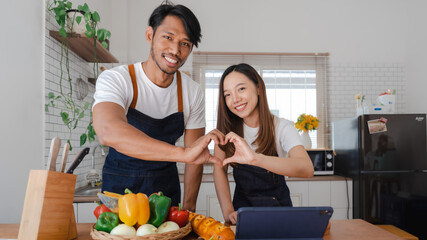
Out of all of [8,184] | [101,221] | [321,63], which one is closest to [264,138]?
[101,221]

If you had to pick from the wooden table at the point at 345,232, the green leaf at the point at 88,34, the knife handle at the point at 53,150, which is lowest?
the wooden table at the point at 345,232

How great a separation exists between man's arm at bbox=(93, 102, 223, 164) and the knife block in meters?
0.27

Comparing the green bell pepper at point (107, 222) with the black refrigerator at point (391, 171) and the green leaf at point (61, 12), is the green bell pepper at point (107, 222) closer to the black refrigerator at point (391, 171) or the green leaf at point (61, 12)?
the green leaf at point (61, 12)

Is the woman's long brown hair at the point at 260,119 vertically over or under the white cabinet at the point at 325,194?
over

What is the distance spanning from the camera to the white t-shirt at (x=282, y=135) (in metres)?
1.65

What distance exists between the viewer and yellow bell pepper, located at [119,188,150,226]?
0.90 meters

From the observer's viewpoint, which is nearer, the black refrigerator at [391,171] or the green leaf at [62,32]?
the green leaf at [62,32]

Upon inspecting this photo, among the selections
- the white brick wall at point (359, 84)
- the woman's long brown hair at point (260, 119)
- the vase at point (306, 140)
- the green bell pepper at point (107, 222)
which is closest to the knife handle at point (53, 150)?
the green bell pepper at point (107, 222)

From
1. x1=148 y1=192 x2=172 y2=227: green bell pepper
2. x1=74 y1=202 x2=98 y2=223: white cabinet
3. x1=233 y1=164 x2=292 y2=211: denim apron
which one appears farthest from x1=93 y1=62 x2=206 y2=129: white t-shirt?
x1=74 y1=202 x2=98 y2=223: white cabinet

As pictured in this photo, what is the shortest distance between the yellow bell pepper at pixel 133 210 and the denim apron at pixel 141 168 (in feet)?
2.22

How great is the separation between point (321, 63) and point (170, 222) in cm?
338

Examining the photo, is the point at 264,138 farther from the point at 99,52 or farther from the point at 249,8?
the point at 249,8

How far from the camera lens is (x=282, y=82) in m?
3.88

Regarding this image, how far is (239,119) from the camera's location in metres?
1.82
